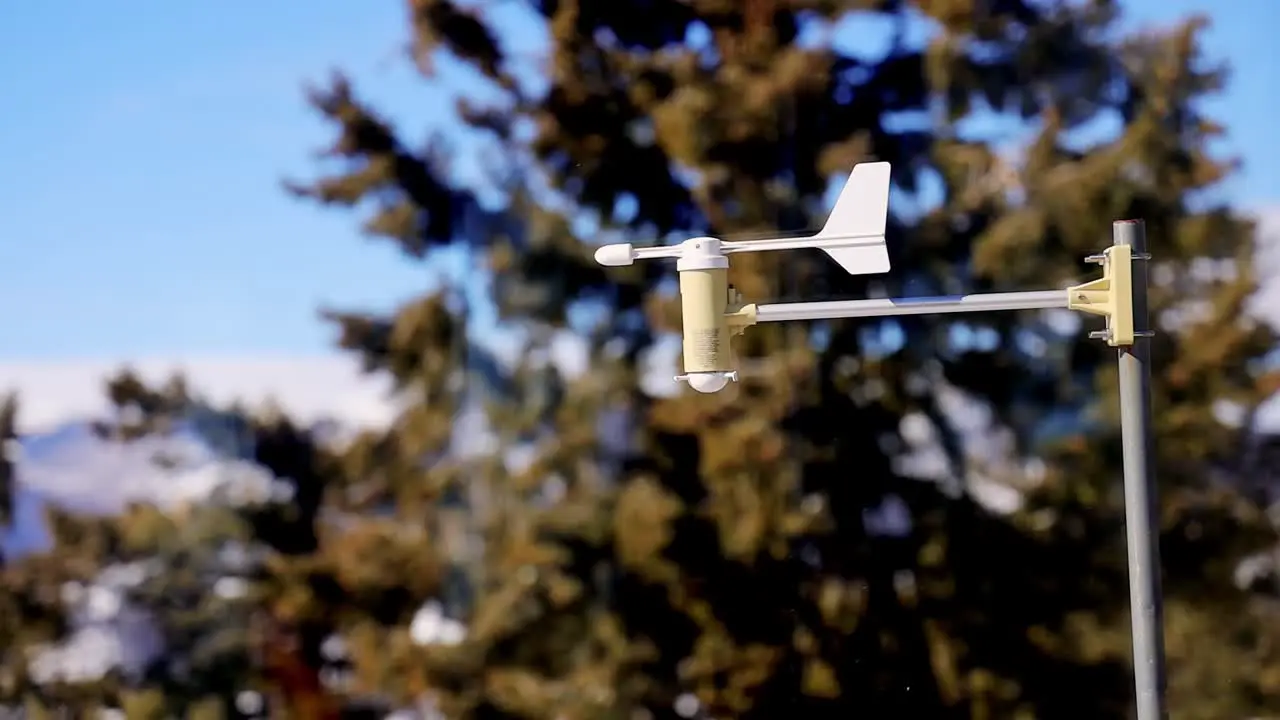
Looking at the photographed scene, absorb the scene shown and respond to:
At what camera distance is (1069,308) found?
1.77 m

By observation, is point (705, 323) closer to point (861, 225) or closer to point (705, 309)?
point (705, 309)

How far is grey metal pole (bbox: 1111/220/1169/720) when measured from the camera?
5.80 feet

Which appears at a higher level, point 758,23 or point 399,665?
point 758,23

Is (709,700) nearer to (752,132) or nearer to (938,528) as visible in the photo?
(938,528)

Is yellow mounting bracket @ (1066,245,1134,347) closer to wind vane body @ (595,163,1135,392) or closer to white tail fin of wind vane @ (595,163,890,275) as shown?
wind vane body @ (595,163,1135,392)

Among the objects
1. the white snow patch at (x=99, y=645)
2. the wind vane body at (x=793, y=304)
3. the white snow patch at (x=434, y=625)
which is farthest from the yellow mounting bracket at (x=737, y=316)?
the white snow patch at (x=99, y=645)

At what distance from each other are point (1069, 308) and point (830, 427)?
9.80 ft

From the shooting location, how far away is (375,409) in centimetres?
495

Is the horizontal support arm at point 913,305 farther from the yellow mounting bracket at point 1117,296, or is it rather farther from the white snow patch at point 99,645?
the white snow patch at point 99,645

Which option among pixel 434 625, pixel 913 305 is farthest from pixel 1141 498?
pixel 434 625

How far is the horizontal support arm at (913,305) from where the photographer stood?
68.3 inches

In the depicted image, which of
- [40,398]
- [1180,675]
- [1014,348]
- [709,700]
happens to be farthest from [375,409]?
[1180,675]

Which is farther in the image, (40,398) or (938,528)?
(40,398)

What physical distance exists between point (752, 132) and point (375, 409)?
1.80 metres
